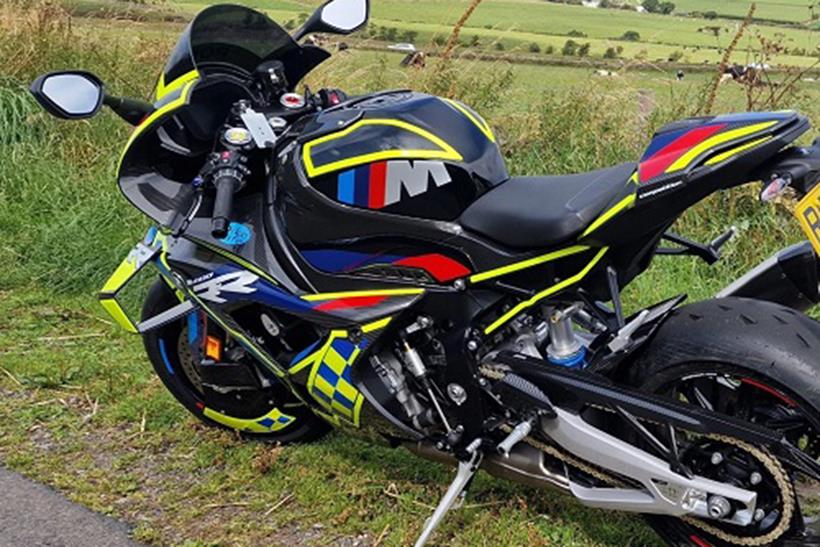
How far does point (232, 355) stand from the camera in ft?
12.3

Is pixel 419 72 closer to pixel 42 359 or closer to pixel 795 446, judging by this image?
pixel 42 359

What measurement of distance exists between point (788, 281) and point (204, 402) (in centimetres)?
226

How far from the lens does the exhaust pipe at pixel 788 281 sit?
2.93 m

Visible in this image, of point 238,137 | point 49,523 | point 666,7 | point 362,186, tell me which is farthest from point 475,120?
point 666,7

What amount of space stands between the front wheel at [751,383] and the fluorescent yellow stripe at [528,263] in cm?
33

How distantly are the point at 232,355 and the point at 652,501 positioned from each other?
1654 mm

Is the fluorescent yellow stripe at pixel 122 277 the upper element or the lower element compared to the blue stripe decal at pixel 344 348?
upper

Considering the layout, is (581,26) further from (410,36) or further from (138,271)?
(138,271)

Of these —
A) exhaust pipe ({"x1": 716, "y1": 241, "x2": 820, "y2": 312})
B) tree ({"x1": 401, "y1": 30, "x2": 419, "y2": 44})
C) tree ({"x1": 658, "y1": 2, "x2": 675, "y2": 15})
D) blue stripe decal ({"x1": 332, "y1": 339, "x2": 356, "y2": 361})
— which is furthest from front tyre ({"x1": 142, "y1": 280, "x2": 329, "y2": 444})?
tree ({"x1": 658, "y1": 2, "x2": 675, "y2": 15})

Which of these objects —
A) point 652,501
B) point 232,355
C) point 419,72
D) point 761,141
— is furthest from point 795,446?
point 419,72

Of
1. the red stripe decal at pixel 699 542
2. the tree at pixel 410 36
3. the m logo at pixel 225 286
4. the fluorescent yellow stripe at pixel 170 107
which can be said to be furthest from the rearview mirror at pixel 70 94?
the tree at pixel 410 36

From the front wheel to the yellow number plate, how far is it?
311 millimetres

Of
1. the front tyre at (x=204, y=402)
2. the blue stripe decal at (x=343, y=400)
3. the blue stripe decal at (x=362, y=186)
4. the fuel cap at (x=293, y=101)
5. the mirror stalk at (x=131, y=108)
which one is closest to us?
the blue stripe decal at (x=362, y=186)

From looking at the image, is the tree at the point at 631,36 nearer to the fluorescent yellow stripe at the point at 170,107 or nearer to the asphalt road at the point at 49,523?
the fluorescent yellow stripe at the point at 170,107
